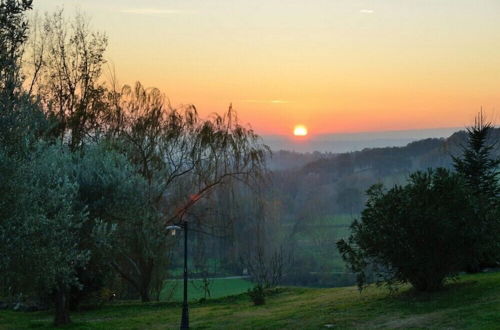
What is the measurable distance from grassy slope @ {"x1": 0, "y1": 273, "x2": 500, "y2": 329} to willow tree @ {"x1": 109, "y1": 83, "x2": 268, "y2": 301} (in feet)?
21.2

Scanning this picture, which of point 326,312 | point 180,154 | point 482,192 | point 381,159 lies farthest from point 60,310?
point 381,159

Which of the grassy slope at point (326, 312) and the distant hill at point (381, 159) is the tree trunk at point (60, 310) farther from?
the distant hill at point (381, 159)

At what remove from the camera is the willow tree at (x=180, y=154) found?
3762 cm

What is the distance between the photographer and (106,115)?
38.5 metres

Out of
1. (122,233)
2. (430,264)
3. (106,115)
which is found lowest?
(430,264)

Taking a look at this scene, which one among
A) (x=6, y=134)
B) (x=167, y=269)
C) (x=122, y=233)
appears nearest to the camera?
(x=6, y=134)

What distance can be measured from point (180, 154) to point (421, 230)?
767 inches

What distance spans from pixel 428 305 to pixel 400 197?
4.32 meters

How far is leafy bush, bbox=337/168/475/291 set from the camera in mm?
22469

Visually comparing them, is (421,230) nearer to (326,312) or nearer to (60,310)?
(326,312)

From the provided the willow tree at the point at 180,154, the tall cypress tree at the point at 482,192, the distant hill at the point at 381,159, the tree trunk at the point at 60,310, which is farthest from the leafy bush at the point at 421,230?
the distant hill at the point at 381,159

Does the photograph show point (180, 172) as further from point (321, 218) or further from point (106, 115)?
point (321, 218)

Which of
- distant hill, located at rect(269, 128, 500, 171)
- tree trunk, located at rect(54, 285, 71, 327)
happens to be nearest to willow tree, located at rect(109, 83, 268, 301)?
tree trunk, located at rect(54, 285, 71, 327)

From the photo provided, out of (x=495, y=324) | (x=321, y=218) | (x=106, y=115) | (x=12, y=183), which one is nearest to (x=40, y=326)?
(x=12, y=183)
